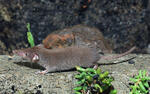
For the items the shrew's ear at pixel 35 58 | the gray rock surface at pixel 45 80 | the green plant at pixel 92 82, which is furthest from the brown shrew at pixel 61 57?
the green plant at pixel 92 82

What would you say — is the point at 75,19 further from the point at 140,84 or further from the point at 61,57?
the point at 140,84

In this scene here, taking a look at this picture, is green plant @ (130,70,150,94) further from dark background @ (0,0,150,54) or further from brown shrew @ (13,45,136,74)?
dark background @ (0,0,150,54)

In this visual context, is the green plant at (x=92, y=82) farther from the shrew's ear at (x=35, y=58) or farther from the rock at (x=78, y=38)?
the rock at (x=78, y=38)

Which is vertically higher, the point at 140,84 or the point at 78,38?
the point at 78,38

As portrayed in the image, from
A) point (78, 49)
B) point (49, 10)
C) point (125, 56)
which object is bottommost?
point (125, 56)

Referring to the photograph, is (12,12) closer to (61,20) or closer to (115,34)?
(61,20)

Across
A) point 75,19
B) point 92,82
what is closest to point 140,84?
point 92,82

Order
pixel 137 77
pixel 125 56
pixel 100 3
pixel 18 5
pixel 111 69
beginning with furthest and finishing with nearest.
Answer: pixel 100 3 → pixel 18 5 → pixel 125 56 → pixel 111 69 → pixel 137 77

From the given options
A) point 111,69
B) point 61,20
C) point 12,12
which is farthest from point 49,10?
point 111,69
